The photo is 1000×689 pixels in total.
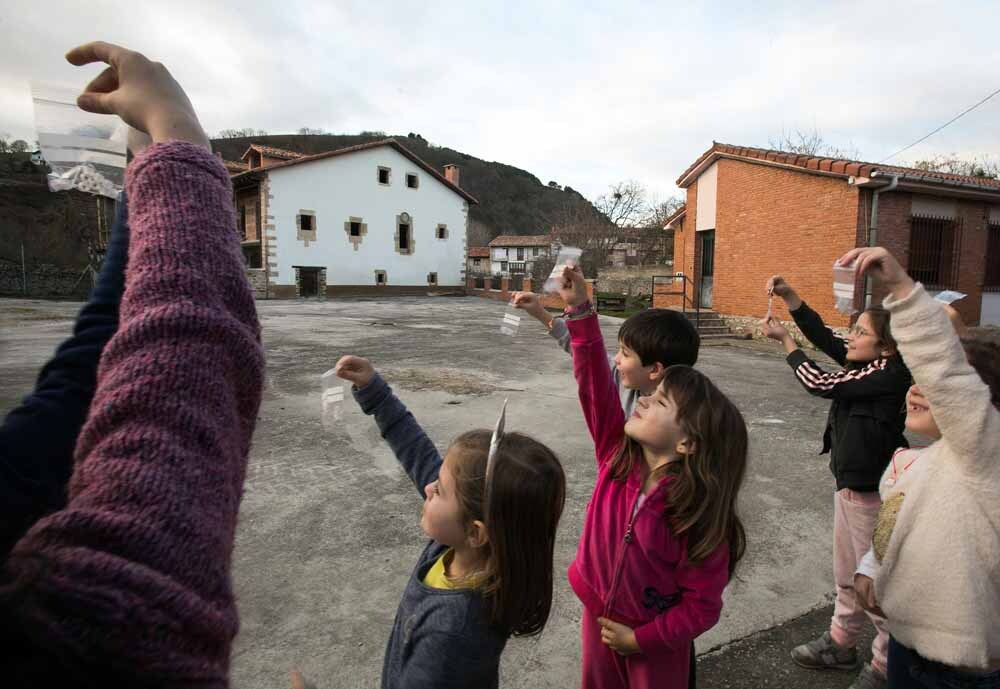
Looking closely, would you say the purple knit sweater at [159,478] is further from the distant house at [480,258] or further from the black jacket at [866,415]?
the distant house at [480,258]

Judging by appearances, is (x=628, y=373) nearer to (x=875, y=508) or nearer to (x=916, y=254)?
(x=875, y=508)

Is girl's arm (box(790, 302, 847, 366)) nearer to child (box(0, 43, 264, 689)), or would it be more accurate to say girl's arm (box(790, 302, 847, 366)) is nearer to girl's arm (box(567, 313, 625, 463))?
girl's arm (box(567, 313, 625, 463))

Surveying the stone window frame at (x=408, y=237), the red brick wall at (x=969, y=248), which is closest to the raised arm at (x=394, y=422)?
the red brick wall at (x=969, y=248)

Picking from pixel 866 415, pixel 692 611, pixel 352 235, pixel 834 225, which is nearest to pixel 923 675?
pixel 692 611

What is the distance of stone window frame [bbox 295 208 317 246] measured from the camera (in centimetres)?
2800

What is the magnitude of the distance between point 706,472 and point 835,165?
12.4 meters

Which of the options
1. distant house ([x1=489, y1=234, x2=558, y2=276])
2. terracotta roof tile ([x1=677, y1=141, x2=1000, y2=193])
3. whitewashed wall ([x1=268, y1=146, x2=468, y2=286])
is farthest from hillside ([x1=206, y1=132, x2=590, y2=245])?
terracotta roof tile ([x1=677, y1=141, x2=1000, y2=193])

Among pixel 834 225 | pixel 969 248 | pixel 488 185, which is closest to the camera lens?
pixel 834 225

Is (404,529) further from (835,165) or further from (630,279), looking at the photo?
(630,279)

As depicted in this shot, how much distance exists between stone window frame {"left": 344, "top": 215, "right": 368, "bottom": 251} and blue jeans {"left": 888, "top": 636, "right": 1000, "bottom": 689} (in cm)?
3019

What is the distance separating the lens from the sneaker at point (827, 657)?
223 centimetres

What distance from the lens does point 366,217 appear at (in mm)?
30219

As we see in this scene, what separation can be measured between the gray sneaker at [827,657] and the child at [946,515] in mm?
746

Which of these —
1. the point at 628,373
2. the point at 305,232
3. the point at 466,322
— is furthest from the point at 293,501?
the point at 305,232
